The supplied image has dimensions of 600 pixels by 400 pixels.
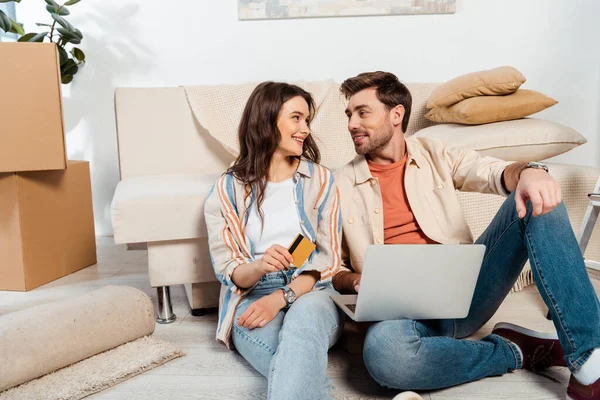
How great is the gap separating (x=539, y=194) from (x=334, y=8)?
1.98m

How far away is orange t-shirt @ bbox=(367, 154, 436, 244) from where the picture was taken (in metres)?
1.43

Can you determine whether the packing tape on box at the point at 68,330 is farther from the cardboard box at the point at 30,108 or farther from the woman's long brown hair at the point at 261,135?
the cardboard box at the point at 30,108

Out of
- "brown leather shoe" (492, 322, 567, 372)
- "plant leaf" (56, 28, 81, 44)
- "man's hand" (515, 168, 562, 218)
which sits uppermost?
"plant leaf" (56, 28, 81, 44)

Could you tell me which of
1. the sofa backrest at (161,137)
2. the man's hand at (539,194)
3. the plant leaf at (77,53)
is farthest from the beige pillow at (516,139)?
the plant leaf at (77,53)

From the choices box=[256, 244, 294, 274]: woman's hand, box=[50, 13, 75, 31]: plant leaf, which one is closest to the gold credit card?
box=[256, 244, 294, 274]: woman's hand

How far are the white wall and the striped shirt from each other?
1.52 m

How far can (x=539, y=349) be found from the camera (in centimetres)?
129

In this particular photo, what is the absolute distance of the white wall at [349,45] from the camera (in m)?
2.74

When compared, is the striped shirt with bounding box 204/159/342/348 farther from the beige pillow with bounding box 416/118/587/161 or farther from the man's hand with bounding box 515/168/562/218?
the beige pillow with bounding box 416/118/587/161

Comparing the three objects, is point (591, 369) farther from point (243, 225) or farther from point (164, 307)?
point (164, 307)

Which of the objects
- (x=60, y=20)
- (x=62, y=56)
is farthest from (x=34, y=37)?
(x=62, y=56)

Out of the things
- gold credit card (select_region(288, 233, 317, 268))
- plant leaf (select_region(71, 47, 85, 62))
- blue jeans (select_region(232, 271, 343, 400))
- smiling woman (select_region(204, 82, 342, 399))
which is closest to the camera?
blue jeans (select_region(232, 271, 343, 400))

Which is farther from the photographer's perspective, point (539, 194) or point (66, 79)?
point (66, 79)

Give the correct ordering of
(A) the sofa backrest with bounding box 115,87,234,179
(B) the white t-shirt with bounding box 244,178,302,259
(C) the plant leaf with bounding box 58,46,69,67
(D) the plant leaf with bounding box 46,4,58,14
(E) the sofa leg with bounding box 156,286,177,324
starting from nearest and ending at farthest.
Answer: (B) the white t-shirt with bounding box 244,178,302,259, (E) the sofa leg with bounding box 156,286,177,324, (A) the sofa backrest with bounding box 115,87,234,179, (D) the plant leaf with bounding box 46,4,58,14, (C) the plant leaf with bounding box 58,46,69,67
